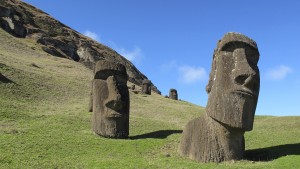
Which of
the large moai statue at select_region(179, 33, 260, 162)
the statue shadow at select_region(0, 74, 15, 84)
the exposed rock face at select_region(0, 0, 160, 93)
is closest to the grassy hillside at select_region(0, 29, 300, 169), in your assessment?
the statue shadow at select_region(0, 74, 15, 84)

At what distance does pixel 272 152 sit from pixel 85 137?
1078 cm

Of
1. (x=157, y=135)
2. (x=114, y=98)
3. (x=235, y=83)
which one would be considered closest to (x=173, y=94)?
(x=157, y=135)

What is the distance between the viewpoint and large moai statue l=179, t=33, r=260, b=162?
17.0 meters

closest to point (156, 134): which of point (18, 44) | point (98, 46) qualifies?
point (18, 44)

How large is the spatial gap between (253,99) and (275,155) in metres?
2.96

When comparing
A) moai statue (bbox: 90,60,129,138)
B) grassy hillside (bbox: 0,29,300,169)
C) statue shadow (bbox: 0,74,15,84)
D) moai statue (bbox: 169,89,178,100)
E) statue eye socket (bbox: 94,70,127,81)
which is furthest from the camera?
moai statue (bbox: 169,89,178,100)

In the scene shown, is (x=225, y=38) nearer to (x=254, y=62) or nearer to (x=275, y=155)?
(x=254, y=62)

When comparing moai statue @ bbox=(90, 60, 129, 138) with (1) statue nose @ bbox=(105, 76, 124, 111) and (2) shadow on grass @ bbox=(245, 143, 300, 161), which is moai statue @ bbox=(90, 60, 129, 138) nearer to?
(1) statue nose @ bbox=(105, 76, 124, 111)

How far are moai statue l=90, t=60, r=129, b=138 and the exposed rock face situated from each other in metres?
59.1

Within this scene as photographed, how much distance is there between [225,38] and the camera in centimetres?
1794

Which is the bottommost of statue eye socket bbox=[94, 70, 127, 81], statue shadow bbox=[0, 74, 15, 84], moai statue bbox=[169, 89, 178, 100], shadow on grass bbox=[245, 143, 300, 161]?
shadow on grass bbox=[245, 143, 300, 161]

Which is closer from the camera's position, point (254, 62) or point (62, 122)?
point (254, 62)

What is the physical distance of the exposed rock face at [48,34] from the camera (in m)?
92.1

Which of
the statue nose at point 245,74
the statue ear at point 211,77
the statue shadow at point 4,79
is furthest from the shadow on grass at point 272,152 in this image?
the statue shadow at point 4,79
